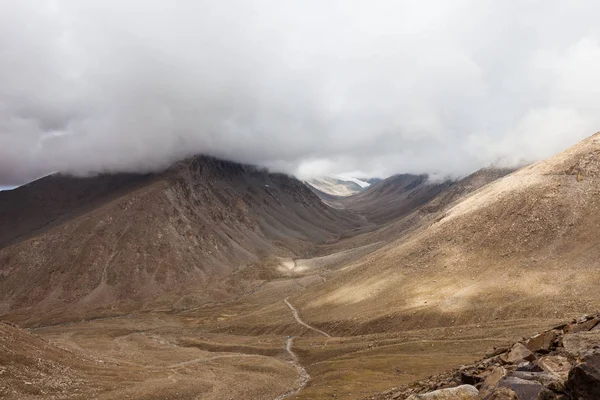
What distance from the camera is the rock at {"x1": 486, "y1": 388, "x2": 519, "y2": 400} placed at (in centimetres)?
1611

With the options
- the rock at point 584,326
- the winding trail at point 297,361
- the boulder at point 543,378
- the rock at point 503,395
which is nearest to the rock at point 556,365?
the boulder at point 543,378

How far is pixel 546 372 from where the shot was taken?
18547mm

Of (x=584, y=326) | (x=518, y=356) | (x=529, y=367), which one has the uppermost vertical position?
(x=529, y=367)

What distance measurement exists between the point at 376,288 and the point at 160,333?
230ft

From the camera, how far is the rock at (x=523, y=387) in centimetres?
1630

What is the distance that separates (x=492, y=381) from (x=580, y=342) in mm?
5073

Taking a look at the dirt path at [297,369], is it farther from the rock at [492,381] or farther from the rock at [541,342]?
the rock at [492,381]

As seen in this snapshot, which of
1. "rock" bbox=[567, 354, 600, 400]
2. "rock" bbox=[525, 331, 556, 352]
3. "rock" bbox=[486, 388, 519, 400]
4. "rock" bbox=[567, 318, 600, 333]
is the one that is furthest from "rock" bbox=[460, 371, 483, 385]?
"rock" bbox=[567, 354, 600, 400]

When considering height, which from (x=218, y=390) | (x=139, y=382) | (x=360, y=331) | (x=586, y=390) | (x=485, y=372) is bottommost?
(x=360, y=331)

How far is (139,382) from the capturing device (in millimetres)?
54375

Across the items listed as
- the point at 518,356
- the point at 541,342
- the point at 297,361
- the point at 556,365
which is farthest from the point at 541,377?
the point at 297,361

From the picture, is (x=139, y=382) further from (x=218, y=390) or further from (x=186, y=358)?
(x=186, y=358)

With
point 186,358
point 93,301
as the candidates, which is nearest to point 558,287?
point 186,358

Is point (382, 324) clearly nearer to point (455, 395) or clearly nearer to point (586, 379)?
point (455, 395)
